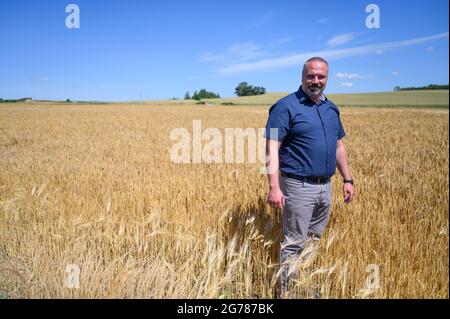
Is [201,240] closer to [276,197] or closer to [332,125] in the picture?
[276,197]

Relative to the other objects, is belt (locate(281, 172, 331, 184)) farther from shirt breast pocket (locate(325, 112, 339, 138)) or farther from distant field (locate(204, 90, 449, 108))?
distant field (locate(204, 90, 449, 108))

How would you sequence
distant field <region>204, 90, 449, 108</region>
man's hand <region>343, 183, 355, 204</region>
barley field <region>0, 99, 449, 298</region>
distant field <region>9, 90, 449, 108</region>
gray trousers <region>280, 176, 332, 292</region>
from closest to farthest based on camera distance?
barley field <region>0, 99, 449, 298</region> → gray trousers <region>280, 176, 332, 292</region> → man's hand <region>343, 183, 355, 204</region> → distant field <region>9, 90, 449, 108</region> → distant field <region>204, 90, 449, 108</region>

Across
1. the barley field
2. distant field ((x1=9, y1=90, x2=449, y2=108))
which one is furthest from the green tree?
the barley field

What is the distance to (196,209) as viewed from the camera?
12.2 ft

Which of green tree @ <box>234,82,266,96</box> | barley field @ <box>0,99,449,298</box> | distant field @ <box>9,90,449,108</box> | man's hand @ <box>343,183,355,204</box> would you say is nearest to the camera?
barley field @ <box>0,99,449,298</box>

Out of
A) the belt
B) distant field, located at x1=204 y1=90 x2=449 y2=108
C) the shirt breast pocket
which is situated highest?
distant field, located at x1=204 y1=90 x2=449 y2=108

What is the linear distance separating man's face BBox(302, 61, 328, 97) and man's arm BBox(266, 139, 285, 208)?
20.7 inches

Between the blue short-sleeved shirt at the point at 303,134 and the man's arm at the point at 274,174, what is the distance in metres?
0.07

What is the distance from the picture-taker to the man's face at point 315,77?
2.57m

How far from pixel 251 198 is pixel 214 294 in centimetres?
171

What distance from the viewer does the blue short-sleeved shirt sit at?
2.63 meters

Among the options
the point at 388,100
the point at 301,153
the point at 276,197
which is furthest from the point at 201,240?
the point at 388,100

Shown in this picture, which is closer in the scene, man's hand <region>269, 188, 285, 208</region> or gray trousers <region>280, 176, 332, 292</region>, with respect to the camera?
man's hand <region>269, 188, 285, 208</region>
